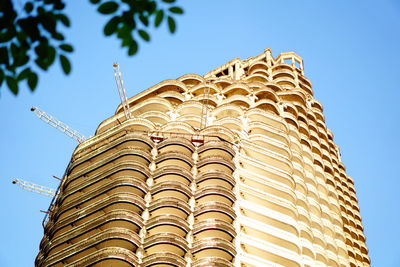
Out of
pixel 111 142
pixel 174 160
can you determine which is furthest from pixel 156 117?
pixel 174 160

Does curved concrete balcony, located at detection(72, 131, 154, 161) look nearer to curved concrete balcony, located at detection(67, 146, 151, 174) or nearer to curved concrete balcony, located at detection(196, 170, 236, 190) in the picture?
curved concrete balcony, located at detection(67, 146, 151, 174)

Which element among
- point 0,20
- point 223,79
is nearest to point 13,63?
point 0,20

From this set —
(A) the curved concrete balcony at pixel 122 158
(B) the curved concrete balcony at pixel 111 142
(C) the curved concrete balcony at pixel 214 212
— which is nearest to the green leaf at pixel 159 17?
(C) the curved concrete balcony at pixel 214 212

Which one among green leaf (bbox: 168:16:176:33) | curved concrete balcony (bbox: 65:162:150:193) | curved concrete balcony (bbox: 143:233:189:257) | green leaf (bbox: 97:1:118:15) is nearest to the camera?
green leaf (bbox: 97:1:118:15)

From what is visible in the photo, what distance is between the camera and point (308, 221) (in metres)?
87.2

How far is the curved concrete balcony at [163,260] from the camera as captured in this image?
67.6m

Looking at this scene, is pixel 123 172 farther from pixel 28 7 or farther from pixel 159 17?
pixel 28 7

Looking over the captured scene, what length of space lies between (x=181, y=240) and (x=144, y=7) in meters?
56.8

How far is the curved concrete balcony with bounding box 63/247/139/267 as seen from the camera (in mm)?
68312

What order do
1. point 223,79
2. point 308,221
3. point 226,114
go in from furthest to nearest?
point 223,79 → point 226,114 → point 308,221

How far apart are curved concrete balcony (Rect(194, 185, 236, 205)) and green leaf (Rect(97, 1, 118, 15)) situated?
61.9 m

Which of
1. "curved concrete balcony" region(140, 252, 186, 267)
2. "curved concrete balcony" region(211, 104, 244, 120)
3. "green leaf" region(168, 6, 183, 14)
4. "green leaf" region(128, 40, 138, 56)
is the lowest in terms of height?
"green leaf" region(128, 40, 138, 56)

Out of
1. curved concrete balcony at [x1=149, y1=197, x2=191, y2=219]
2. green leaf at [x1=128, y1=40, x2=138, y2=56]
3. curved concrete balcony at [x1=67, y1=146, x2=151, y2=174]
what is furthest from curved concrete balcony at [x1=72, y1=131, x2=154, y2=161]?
green leaf at [x1=128, y1=40, x2=138, y2=56]

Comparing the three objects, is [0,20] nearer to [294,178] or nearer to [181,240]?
[181,240]
